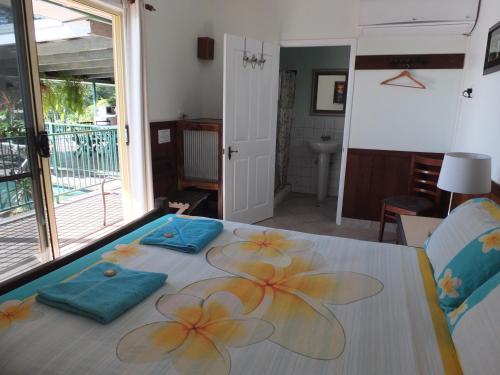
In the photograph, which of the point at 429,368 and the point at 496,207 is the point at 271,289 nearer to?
the point at 429,368

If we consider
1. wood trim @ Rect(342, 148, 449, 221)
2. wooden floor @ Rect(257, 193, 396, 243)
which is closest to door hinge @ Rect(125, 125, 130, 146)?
wooden floor @ Rect(257, 193, 396, 243)

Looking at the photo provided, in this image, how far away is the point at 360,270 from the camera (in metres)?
1.56

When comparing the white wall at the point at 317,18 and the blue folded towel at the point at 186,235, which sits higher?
the white wall at the point at 317,18

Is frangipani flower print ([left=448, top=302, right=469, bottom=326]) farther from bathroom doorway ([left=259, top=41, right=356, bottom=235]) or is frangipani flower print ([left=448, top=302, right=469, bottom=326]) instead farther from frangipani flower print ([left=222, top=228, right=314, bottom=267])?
bathroom doorway ([left=259, top=41, right=356, bottom=235])

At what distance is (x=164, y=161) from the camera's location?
3492 mm

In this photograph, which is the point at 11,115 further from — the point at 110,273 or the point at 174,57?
the point at 174,57

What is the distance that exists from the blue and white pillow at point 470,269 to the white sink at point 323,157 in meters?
3.50

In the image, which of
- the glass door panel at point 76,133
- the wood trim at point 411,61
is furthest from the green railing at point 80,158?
the wood trim at point 411,61

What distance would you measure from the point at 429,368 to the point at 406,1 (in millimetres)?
3191

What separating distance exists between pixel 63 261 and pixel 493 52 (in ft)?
9.51

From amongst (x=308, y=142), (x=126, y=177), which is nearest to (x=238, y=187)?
(x=126, y=177)

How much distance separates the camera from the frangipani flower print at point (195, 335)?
3.27ft

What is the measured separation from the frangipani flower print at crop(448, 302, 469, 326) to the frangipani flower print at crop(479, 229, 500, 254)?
219mm

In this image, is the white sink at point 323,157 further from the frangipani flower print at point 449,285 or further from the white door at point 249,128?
the frangipani flower print at point 449,285
